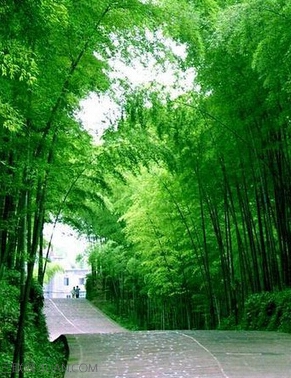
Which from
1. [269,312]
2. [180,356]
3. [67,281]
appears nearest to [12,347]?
[180,356]

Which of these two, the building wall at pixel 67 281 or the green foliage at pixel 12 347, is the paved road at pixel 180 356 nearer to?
the green foliage at pixel 12 347

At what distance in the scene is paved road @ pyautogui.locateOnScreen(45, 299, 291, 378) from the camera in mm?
4301

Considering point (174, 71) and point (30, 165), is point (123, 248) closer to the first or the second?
point (174, 71)

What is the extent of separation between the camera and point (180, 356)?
5094mm

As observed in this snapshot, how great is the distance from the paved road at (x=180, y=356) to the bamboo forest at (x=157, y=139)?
2.28 ft

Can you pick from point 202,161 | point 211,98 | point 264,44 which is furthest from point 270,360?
point 202,161

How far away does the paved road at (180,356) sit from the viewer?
4.30 meters

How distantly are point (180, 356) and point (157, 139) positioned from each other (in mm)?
3416

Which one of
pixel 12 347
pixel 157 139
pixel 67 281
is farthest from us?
pixel 67 281

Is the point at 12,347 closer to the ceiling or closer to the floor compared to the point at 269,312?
closer to the floor

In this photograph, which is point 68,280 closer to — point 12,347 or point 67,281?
point 67,281

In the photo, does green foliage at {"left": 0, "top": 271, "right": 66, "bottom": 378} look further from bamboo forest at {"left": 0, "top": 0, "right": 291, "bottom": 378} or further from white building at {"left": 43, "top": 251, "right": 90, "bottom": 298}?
white building at {"left": 43, "top": 251, "right": 90, "bottom": 298}

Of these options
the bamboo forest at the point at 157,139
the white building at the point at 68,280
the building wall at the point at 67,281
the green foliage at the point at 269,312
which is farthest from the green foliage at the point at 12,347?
the white building at the point at 68,280

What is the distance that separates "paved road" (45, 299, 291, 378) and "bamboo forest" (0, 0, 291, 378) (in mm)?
696
